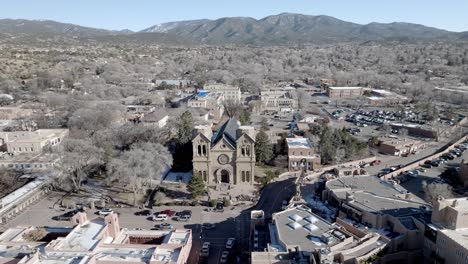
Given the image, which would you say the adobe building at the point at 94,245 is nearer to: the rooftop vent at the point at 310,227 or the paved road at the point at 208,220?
the paved road at the point at 208,220

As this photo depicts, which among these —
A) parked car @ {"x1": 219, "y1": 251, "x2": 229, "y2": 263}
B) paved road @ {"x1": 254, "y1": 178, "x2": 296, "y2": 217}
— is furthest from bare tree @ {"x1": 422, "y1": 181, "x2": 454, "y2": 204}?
parked car @ {"x1": 219, "y1": 251, "x2": 229, "y2": 263}

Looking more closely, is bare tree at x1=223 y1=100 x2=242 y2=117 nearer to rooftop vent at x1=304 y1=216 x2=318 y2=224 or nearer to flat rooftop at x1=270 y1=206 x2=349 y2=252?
flat rooftop at x1=270 y1=206 x2=349 y2=252

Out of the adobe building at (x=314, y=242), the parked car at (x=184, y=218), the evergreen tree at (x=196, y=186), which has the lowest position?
the parked car at (x=184, y=218)

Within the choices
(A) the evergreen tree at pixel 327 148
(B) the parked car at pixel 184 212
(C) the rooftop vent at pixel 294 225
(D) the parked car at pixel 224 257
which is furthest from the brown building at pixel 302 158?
(D) the parked car at pixel 224 257

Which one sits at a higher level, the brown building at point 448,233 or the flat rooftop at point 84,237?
the brown building at point 448,233

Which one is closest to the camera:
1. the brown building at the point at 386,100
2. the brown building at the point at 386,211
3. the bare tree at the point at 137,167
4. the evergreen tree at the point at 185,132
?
the brown building at the point at 386,211

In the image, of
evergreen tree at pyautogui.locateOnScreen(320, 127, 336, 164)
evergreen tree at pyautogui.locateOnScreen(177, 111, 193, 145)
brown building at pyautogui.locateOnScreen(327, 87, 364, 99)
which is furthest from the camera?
brown building at pyautogui.locateOnScreen(327, 87, 364, 99)
